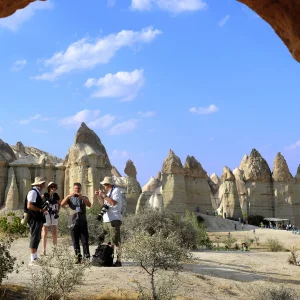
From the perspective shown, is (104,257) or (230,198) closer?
(104,257)

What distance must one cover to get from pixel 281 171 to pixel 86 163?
599 inches

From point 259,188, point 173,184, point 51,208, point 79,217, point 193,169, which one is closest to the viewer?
point 79,217

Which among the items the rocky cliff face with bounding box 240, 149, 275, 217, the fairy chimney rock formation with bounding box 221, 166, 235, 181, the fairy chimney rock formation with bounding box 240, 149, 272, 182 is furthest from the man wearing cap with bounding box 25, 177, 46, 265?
the fairy chimney rock formation with bounding box 240, 149, 272, 182

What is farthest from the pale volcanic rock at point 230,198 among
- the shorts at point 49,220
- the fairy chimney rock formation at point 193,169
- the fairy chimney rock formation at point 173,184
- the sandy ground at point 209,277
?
the shorts at point 49,220

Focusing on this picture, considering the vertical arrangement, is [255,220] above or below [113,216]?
below

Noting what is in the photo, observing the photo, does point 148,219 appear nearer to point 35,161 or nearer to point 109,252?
point 109,252

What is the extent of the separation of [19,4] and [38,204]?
4954 mm

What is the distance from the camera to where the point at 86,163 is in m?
29.6

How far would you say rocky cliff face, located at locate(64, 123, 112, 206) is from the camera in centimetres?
2886

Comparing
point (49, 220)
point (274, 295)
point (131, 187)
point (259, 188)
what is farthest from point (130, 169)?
point (274, 295)

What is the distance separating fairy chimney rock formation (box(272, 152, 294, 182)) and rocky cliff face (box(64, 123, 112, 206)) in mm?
13200

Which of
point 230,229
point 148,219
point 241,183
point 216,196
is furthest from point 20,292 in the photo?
point 216,196

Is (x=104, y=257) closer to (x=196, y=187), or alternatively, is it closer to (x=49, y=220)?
(x=49, y=220)

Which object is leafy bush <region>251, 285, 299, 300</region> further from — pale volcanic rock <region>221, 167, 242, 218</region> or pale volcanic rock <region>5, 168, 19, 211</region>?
pale volcanic rock <region>221, 167, 242, 218</region>
